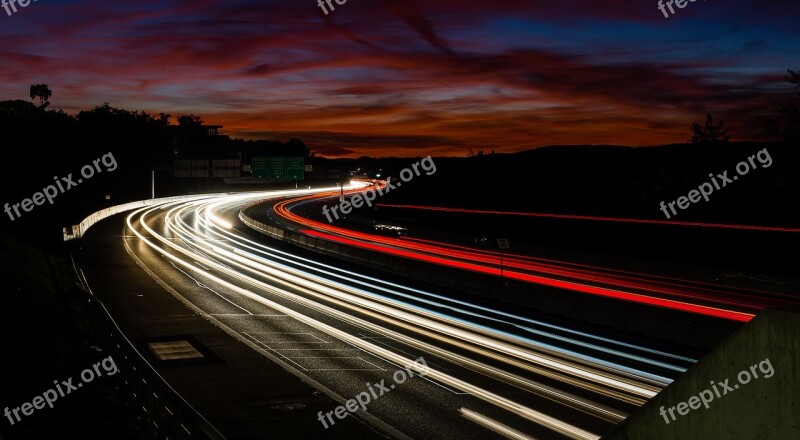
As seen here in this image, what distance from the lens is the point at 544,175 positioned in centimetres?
15238

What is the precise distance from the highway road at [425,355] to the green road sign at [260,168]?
266 ft

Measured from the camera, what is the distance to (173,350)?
1945cm

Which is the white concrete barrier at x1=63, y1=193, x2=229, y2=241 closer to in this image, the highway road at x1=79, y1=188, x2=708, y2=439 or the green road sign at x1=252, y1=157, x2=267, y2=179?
the green road sign at x1=252, y1=157, x2=267, y2=179

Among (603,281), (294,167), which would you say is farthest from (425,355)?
(294,167)

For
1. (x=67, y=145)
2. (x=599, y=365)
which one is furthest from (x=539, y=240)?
(x=67, y=145)

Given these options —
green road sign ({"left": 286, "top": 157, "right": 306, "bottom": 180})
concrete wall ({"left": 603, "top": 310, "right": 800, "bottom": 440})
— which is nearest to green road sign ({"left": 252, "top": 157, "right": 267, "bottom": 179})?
green road sign ({"left": 286, "top": 157, "right": 306, "bottom": 180})

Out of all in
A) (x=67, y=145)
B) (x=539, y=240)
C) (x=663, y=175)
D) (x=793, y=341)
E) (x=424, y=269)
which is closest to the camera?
(x=793, y=341)

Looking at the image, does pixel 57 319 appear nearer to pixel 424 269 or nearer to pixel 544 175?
pixel 424 269

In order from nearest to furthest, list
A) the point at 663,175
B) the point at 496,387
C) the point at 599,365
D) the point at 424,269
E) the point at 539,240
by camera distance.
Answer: the point at 496,387, the point at 599,365, the point at 424,269, the point at 539,240, the point at 663,175

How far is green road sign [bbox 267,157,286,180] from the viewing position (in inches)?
4572

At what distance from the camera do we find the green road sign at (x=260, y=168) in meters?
116

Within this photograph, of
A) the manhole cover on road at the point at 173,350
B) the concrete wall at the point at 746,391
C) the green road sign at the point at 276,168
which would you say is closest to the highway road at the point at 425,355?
the manhole cover on road at the point at 173,350

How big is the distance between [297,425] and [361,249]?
2652 cm

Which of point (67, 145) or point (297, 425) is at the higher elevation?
point (67, 145)
